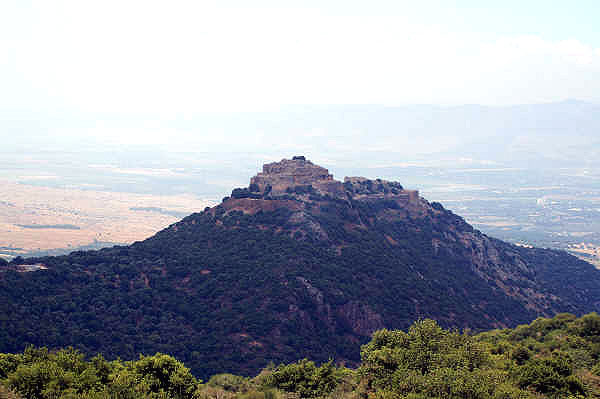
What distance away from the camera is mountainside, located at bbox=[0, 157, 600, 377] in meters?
49.7

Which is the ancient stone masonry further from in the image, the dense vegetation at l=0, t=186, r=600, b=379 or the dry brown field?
the dry brown field

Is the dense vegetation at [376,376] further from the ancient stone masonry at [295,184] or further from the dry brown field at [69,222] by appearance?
the dry brown field at [69,222]

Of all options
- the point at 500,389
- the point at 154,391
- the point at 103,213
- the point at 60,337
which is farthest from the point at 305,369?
the point at 103,213

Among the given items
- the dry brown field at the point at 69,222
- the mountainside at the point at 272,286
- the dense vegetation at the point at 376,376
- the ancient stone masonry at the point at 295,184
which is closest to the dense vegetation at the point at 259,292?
the mountainside at the point at 272,286

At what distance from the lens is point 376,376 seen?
105ft

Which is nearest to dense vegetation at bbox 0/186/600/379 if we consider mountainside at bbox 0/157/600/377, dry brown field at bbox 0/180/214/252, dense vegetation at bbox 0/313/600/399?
mountainside at bbox 0/157/600/377

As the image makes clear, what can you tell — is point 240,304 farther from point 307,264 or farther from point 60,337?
point 60,337

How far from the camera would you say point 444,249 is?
293 feet

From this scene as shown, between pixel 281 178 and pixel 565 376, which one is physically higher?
pixel 281 178

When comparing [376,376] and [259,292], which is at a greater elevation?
[376,376]

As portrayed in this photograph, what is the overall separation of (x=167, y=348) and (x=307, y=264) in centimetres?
1992

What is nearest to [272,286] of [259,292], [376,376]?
[259,292]

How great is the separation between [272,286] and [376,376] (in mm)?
27945

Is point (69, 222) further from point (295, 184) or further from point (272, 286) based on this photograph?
point (272, 286)
